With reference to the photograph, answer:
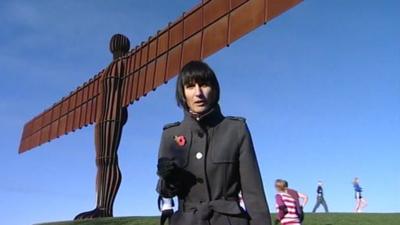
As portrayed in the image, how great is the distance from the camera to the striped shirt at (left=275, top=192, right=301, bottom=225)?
25.6ft

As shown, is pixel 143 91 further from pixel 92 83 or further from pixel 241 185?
pixel 241 185

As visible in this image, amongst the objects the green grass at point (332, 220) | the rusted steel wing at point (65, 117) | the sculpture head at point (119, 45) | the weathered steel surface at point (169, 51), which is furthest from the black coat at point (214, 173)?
the rusted steel wing at point (65, 117)

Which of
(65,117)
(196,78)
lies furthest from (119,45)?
(196,78)

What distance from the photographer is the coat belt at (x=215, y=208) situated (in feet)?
7.76

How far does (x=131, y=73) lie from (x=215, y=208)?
11225mm

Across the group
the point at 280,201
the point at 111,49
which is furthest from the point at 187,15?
the point at 280,201

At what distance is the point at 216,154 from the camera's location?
2.52 metres

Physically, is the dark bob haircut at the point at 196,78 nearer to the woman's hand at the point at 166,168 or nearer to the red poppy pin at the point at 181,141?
the red poppy pin at the point at 181,141

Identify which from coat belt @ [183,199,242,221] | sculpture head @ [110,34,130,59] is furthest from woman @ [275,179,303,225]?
sculpture head @ [110,34,130,59]

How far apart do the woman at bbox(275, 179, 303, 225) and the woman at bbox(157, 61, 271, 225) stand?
5490mm

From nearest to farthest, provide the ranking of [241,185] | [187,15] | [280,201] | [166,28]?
[241,185]
[280,201]
[187,15]
[166,28]

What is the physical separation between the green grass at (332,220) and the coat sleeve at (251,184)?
8.56 metres

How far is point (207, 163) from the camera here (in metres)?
2.51

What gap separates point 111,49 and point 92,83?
4.12 feet
